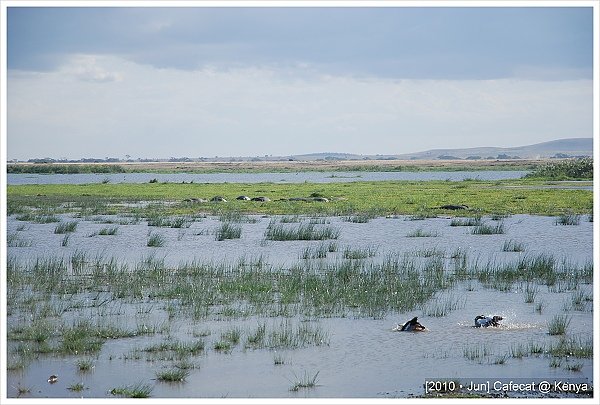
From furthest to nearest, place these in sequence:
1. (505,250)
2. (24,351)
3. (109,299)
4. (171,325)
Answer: (505,250) → (109,299) → (171,325) → (24,351)

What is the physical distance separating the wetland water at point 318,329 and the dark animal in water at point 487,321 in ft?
0.52

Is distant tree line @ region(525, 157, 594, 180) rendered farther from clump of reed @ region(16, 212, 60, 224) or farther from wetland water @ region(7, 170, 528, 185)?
clump of reed @ region(16, 212, 60, 224)

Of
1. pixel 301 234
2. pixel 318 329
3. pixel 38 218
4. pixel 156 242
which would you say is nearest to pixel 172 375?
pixel 318 329

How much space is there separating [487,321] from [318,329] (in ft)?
8.60

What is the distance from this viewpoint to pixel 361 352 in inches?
430

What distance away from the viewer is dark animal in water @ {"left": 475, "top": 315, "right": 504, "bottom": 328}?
12.2 metres

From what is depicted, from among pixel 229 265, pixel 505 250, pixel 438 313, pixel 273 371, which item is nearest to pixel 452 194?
pixel 505 250

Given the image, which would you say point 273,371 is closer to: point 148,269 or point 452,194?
point 148,269

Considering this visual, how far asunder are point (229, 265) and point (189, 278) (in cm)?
173

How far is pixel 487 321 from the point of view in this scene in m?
12.2

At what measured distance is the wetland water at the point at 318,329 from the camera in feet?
32.1

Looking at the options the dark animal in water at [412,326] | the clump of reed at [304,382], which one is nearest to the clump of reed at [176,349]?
the clump of reed at [304,382]

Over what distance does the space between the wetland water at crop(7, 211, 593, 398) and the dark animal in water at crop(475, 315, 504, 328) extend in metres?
0.16

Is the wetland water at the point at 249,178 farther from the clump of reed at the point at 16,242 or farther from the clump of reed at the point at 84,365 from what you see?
the clump of reed at the point at 84,365
